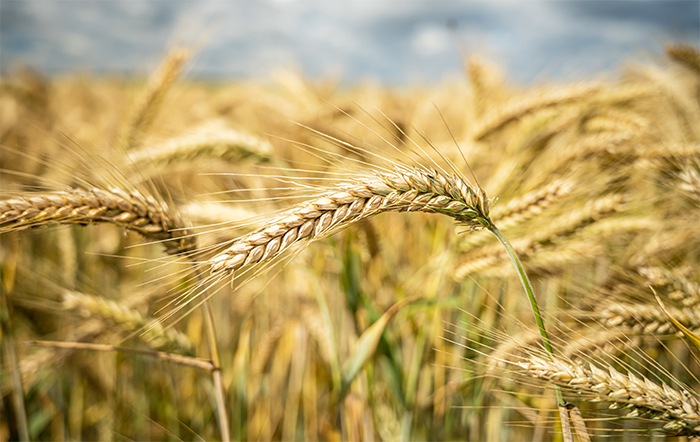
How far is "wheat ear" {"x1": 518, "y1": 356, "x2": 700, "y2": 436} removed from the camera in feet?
2.15

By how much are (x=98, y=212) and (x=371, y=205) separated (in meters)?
0.57

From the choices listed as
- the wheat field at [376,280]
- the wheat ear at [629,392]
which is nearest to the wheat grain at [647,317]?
the wheat field at [376,280]

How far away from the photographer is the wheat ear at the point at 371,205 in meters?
0.66

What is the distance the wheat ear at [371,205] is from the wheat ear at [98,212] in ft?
0.62

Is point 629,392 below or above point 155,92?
below

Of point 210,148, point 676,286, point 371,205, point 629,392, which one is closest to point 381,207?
point 371,205

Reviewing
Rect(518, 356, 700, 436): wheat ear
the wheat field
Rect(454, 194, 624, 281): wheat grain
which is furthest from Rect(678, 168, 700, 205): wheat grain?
Rect(518, 356, 700, 436): wheat ear

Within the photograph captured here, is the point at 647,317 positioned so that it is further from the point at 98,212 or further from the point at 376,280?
the point at 98,212

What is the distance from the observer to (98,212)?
773mm

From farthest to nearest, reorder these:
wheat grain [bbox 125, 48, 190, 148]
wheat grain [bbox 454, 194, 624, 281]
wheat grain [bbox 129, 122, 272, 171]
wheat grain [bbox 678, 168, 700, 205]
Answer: wheat grain [bbox 125, 48, 190, 148]
wheat grain [bbox 129, 122, 272, 171]
wheat grain [bbox 454, 194, 624, 281]
wheat grain [bbox 678, 168, 700, 205]

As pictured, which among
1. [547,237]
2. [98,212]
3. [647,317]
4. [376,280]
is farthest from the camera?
[376,280]

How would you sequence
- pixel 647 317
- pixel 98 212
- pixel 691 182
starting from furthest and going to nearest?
pixel 691 182 → pixel 647 317 → pixel 98 212

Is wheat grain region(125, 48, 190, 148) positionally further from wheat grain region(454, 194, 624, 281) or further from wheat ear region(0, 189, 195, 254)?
wheat grain region(454, 194, 624, 281)

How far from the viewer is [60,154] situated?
11.0 ft
